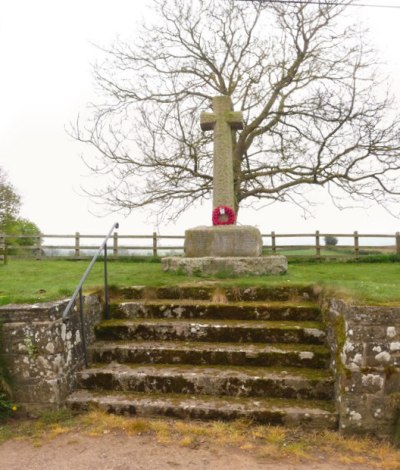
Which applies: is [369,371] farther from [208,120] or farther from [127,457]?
[208,120]

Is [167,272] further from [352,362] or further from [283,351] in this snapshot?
[352,362]

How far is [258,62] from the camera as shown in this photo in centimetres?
1404

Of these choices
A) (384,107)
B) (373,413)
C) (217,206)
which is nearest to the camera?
(373,413)

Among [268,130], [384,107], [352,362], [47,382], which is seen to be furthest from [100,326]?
[384,107]

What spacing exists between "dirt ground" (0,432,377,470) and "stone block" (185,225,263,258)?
4.64 m

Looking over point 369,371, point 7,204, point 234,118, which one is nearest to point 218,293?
point 369,371

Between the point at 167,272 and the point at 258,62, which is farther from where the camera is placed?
the point at 258,62

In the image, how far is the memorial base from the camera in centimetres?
764

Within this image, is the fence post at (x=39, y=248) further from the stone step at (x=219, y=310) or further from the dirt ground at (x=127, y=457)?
the dirt ground at (x=127, y=457)

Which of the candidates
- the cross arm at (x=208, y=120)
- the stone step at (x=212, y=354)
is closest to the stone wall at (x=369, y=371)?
the stone step at (x=212, y=354)

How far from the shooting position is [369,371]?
161 inches

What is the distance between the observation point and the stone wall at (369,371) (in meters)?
4.00

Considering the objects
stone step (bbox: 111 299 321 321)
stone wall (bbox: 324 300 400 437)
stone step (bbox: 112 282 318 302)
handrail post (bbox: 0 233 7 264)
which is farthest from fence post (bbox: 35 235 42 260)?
stone wall (bbox: 324 300 400 437)

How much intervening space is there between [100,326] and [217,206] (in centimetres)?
413
